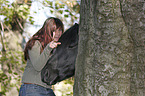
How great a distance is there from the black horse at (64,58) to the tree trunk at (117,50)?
462 millimetres

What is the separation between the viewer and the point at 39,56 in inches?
88.4

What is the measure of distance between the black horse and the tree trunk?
462mm

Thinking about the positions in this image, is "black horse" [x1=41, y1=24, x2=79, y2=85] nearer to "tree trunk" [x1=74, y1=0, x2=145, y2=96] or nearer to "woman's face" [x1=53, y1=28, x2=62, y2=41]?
"woman's face" [x1=53, y1=28, x2=62, y2=41]

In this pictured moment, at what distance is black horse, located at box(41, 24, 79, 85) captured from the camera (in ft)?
7.17

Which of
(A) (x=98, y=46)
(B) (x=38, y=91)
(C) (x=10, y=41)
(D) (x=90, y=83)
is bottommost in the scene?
(C) (x=10, y=41)

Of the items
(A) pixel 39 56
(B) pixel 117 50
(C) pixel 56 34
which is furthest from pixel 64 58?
(B) pixel 117 50

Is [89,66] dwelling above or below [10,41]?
above

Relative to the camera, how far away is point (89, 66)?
1.75m

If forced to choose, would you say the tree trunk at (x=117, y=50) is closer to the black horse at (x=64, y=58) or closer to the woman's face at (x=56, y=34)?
the black horse at (x=64, y=58)

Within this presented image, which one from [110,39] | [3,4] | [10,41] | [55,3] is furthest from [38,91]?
[10,41]

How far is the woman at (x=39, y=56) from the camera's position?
222cm

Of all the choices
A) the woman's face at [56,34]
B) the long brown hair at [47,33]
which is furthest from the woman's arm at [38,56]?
the woman's face at [56,34]

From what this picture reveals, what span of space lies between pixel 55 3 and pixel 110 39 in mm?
3320

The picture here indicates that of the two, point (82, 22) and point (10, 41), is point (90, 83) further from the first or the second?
point (10, 41)
